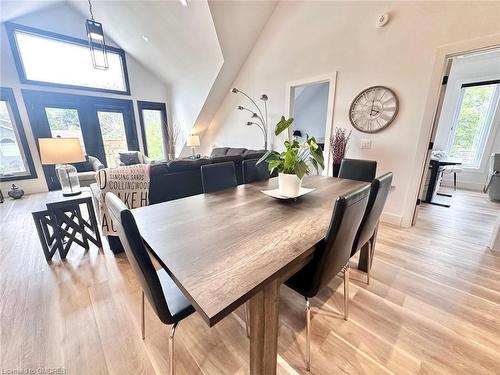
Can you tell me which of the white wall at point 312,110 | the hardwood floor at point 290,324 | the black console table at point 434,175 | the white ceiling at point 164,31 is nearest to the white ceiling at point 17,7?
the white ceiling at point 164,31

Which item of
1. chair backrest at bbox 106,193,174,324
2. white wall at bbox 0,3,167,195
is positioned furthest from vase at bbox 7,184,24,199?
chair backrest at bbox 106,193,174,324

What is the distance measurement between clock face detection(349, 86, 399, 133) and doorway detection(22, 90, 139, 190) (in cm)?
559

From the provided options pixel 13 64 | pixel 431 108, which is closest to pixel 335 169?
pixel 431 108

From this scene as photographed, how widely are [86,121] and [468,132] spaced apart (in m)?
8.80

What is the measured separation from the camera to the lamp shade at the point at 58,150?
1877 millimetres

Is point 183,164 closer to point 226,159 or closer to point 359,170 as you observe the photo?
point 226,159

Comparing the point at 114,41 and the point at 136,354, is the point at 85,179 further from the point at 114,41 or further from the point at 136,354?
the point at 136,354

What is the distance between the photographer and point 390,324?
52.6 inches

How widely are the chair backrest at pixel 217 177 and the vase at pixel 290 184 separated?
618mm

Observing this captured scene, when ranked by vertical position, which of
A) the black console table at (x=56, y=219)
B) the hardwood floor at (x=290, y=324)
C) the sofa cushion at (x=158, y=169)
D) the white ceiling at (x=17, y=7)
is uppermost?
the white ceiling at (x=17, y=7)

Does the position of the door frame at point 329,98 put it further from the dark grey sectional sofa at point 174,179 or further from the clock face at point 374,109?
the dark grey sectional sofa at point 174,179

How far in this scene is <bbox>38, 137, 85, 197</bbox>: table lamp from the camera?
1.88 metres

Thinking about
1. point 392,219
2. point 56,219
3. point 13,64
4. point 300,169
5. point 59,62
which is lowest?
point 392,219

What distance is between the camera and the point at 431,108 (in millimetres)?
2336
